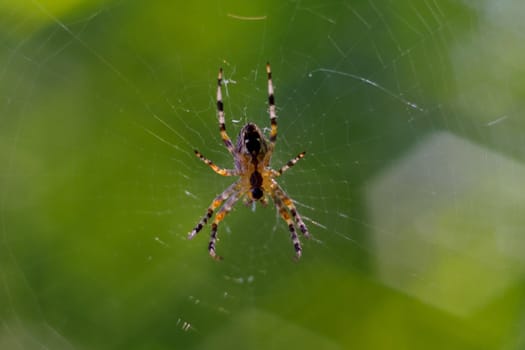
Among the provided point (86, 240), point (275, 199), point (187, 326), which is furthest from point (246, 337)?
point (86, 240)

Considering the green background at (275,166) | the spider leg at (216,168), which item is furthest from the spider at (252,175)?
the green background at (275,166)

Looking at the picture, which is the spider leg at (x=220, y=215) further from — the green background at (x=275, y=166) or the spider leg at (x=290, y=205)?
the spider leg at (x=290, y=205)

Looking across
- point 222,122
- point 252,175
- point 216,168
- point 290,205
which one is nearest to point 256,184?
point 252,175

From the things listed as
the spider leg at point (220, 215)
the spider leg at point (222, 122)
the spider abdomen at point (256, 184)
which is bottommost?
the spider leg at point (220, 215)

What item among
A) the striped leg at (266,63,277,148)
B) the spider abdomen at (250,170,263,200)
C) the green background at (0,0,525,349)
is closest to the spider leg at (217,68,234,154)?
the green background at (0,0,525,349)

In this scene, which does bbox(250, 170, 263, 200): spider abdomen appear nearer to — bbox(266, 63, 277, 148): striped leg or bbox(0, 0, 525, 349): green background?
bbox(0, 0, 525, 349): green background

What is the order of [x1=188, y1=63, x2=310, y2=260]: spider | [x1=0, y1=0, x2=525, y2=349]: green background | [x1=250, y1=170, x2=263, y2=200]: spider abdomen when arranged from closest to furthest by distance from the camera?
[x1=0, y1=0, x2=525, y2=349]: green background → [x1=188, y1=63, x2=310, y2=260]: spider → [x1=250, y1=170, x2=263, y2=200]: spider abdomen

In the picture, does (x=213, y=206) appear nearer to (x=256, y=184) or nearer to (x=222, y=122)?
(x=256, y=184)
